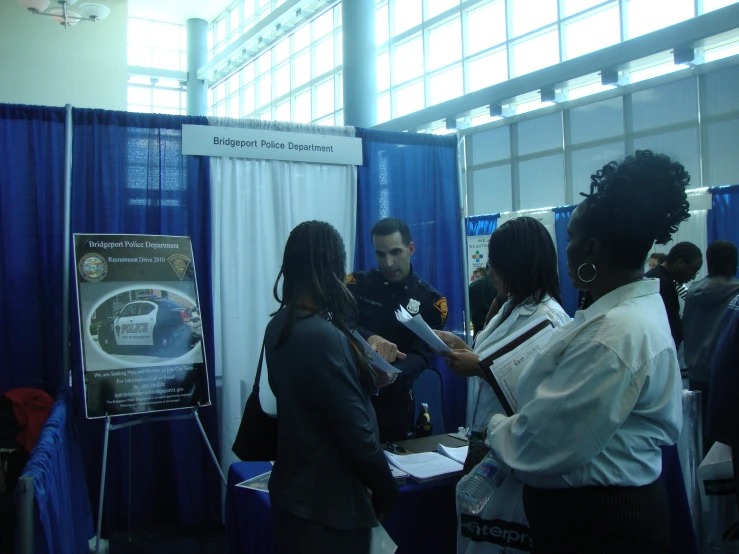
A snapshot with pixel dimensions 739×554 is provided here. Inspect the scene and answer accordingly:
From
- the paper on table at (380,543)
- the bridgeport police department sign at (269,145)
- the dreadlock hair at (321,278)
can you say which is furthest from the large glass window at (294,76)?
the paper on table at (380,543)

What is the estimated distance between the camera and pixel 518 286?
183 centimetres

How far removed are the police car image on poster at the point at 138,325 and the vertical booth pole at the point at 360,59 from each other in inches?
287

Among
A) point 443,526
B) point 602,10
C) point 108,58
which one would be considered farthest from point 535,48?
point 443,526

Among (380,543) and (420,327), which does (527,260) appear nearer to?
(420,327)

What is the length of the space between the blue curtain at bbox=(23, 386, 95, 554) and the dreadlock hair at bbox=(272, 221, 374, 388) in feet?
2.84

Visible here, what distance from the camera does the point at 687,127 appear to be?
324 inches

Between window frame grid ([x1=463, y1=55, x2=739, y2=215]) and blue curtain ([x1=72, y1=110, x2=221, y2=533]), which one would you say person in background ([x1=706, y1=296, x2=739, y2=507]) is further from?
window frame grid ([x1=463, y1=55, x2=739, y2=215])

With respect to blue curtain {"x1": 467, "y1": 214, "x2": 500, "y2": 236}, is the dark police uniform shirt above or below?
below

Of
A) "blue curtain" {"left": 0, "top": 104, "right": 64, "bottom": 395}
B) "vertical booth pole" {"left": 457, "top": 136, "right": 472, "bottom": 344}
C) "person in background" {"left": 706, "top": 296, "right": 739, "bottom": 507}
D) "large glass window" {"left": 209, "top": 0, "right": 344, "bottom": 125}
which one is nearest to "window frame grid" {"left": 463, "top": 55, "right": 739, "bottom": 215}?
"large glass window" {"left": 209, "top": 0, "right": 344, "bottom": 125}

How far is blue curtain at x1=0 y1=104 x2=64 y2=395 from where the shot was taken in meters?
3.10

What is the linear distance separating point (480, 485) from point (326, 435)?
0.40 meters

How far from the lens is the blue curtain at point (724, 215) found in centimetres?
614

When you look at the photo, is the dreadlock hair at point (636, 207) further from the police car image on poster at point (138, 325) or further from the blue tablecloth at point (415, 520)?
the police car image on poster at point (138, 325)

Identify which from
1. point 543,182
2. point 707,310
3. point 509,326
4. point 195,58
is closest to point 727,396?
point 509,326
